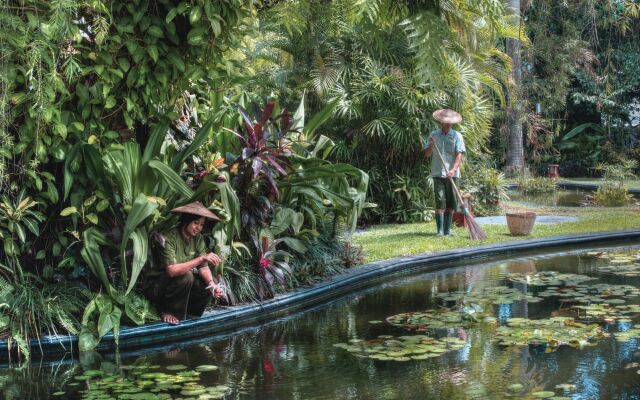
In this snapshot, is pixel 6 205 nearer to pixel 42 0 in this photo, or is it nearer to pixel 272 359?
pixel 42 0

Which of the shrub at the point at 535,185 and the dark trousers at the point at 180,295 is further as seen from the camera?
the shrub at the point at 535,185

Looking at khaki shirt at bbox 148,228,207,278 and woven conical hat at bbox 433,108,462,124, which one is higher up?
woven conical hat at bbox 433,108,462,124

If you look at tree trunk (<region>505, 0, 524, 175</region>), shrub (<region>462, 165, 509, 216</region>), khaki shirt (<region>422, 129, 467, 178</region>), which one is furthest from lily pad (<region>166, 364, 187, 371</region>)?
tree trunk (<region>505, 0, 524, 175</region>)

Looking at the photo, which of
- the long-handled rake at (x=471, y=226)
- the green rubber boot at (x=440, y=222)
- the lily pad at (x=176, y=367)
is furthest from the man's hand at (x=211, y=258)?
the green rubber boot at (x=440, y=222)

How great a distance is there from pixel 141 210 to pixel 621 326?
3.80 metres

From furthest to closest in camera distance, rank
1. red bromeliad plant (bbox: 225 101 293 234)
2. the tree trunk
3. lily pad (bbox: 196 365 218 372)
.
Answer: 1. the tree trunk
2. red bromeliad plant (bbox: 225 101 293 234)
3. lily pad (bbox: 196 365 218 372)

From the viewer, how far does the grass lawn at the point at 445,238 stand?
10961 millimetres

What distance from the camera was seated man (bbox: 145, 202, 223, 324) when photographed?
6703 mm

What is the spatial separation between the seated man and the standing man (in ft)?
18.5

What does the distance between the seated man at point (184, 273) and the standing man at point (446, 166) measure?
5.63 meters

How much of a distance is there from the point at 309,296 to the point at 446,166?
4340 mm

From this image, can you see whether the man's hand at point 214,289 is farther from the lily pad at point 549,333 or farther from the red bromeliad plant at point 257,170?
the lily pad at point 549,333

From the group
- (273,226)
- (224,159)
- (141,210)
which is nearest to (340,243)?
(273,226)

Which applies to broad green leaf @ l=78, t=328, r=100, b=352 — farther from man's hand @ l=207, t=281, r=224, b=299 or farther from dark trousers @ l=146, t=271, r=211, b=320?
man's hand @ l=207, t=281, r=224, b=299
